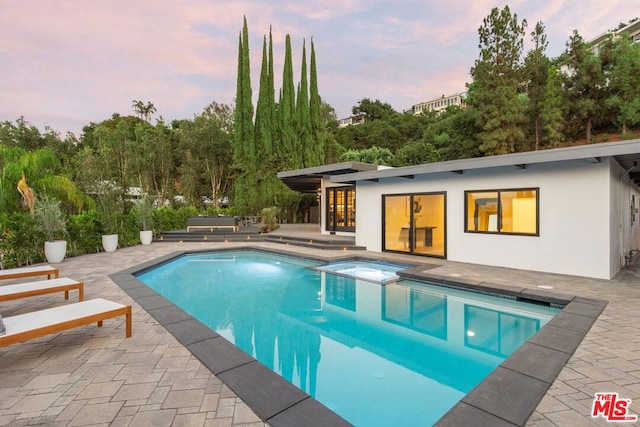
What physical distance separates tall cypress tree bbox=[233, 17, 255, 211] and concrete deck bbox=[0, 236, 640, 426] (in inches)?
772

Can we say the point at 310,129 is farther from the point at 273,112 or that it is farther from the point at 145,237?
the point at 145,237

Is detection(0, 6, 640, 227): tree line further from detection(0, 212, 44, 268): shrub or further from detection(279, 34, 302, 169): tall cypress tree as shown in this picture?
detection(0, 212, 44, 268): shrub

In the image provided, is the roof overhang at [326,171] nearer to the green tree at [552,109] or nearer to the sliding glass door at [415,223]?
the sliding glass door at [415,223]

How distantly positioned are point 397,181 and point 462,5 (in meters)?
11.0

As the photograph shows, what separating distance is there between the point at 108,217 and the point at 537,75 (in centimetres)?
→ 2938

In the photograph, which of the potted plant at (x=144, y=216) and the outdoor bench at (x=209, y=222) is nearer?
the potted plant at (x=144, y=216)

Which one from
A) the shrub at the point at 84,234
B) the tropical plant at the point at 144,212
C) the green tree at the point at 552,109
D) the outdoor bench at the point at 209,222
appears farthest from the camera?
the green tree at the point at 552,109

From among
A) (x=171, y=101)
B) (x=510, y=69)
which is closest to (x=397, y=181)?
(x=510, y=69)

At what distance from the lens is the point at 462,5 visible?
14.7 m

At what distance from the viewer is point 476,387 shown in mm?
2602

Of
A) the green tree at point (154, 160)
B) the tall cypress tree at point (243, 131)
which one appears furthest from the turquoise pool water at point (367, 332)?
the green tree at point (154, 160)

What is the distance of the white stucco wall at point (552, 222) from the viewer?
6477mm

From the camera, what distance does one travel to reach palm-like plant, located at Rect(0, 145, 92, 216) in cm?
884

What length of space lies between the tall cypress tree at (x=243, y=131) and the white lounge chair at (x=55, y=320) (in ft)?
65.5
